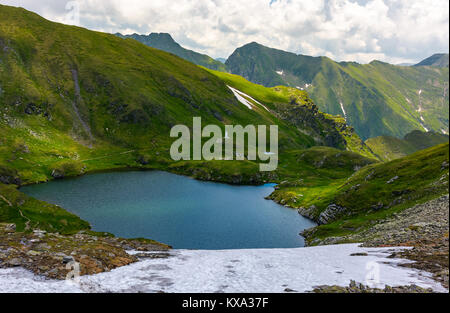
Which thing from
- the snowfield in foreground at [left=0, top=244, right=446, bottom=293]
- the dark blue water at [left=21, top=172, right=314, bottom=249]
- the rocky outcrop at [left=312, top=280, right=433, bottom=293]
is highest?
the rocky outcrop at [left=312, top=280, right=433, bottom=293]

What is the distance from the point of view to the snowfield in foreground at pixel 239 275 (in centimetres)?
2639

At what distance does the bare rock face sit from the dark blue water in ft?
17.0

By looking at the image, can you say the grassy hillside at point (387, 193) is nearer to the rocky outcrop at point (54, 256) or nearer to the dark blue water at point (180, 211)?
the dark blue water at point (180, 211)

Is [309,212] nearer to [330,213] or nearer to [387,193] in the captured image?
[330,213]

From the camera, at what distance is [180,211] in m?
104

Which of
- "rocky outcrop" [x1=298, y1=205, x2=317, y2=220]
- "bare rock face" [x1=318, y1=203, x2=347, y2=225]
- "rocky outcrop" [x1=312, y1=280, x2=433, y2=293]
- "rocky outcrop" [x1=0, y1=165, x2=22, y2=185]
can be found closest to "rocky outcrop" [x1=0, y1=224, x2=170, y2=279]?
"rocky outcrop" [x1=312, y1=280, x2=433, y2=293]

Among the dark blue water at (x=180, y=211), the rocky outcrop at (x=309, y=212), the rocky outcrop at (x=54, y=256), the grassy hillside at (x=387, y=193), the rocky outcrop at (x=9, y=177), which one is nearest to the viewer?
the rocky outcrop at (x=54, y=256)

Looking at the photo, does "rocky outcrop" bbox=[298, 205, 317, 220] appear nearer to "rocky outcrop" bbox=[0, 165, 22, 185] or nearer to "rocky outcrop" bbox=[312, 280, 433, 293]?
"rocky outcrop" bbox=[312, 280, 433, 293]

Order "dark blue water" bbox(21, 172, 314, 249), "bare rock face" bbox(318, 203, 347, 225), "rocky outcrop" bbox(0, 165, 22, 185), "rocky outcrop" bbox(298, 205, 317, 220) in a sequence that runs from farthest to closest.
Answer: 1. "rocky outcrop" bbox(0, 165, 22, 185)
2. "rocky outcrop" bbox(298, 205, 317, 220)
3. "bare rock face" bbox(318, 203, 347, 225)
4. "dark blue water" bbox(21, 172, 314, 249)

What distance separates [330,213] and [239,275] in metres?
67.1

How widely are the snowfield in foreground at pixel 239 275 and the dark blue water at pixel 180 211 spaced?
38058 millimetres

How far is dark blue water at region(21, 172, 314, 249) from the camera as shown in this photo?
3177 inches

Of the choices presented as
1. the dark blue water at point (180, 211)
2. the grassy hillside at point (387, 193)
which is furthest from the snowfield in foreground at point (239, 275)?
the dark blue water at point (180, 211)

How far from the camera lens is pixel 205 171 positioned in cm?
18275
